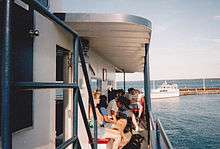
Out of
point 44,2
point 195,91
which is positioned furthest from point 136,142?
point 195,91

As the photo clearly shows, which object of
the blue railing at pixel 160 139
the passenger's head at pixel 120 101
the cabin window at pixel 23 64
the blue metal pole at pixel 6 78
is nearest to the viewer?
the blue metal pole at pixel 6 78

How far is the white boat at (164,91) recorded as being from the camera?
81.8 metres

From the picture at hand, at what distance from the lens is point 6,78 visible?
1191 mm

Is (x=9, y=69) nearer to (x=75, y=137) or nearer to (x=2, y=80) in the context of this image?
(x=2, y=80)

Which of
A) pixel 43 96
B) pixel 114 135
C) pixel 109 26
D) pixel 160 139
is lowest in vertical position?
pixel 114 135

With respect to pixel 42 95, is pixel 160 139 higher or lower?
lower

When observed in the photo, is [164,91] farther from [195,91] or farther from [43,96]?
[43,96]

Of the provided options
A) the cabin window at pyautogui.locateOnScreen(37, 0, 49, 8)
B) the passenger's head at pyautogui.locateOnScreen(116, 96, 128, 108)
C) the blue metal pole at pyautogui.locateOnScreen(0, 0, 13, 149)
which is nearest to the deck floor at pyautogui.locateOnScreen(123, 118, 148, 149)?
the passenger's head at pyautogui.locateOnScreen(116, 96, 128, 108)

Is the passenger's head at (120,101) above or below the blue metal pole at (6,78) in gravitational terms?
below

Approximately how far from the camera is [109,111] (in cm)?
667

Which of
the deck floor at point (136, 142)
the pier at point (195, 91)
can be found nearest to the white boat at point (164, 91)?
the pier at point (195, 91)

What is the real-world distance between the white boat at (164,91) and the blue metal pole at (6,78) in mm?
80044

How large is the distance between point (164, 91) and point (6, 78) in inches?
3280

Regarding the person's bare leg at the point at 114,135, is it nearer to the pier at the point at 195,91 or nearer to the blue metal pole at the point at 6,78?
the blue metal pole at the point at 6,78
